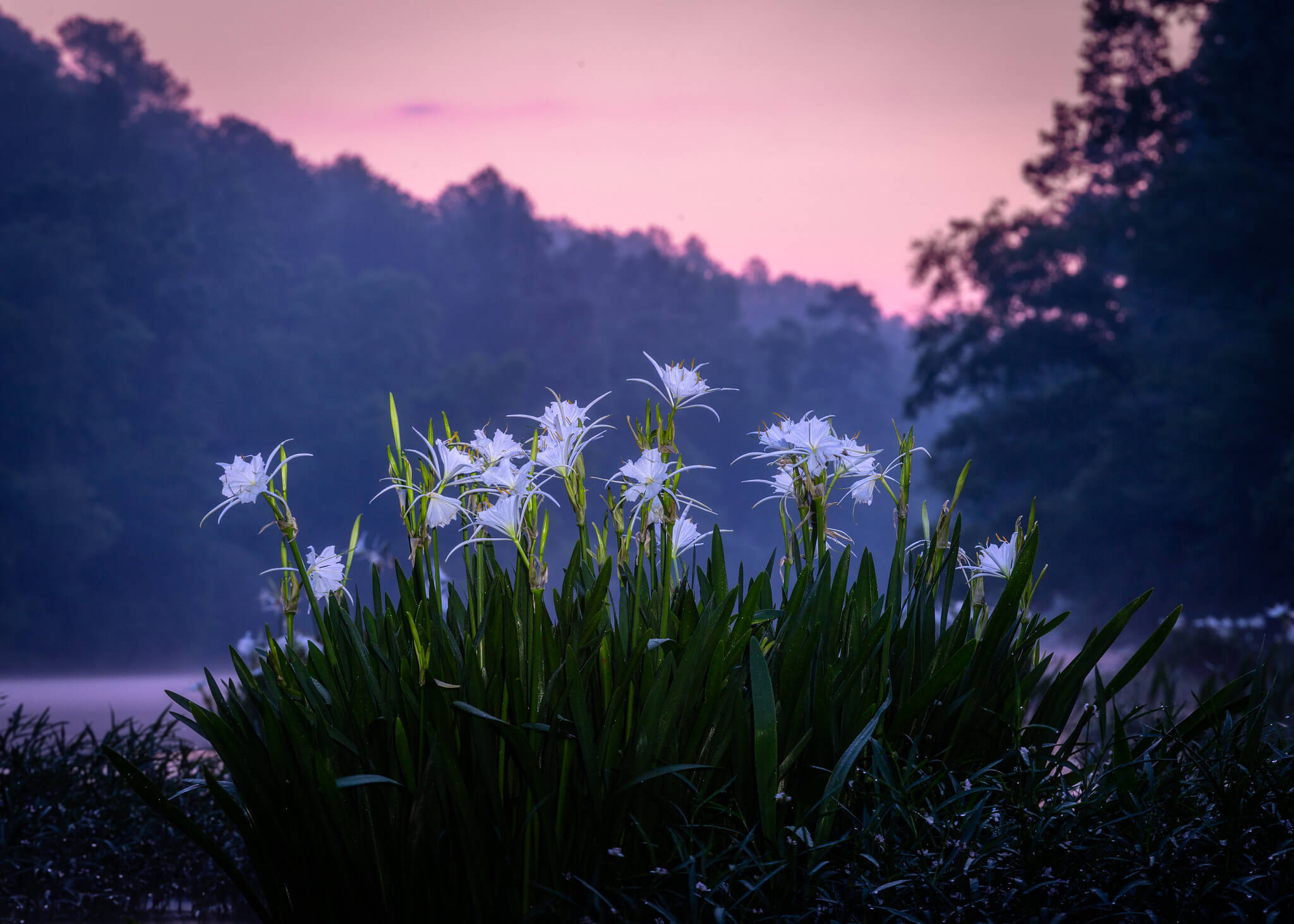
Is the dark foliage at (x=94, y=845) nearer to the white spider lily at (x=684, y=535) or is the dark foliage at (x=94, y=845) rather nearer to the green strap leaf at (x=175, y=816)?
the green strap leaf at (x=175, y=816)

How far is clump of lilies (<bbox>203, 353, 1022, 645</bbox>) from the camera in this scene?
7.55 ft

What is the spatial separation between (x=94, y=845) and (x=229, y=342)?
40255mm

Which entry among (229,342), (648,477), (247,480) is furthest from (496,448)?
(229,342)

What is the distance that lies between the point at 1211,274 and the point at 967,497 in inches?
439

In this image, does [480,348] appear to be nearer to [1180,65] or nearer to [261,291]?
[261,291]

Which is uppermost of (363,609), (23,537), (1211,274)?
(1211,274)

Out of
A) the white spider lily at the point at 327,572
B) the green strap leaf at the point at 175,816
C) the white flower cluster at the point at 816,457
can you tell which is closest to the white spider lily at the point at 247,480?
the white spider lily at the point at 327,572

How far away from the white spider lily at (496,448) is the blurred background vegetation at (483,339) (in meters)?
20.0

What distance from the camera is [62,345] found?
32.5 m

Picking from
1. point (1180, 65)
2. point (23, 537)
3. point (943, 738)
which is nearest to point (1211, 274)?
point (1180, 65)

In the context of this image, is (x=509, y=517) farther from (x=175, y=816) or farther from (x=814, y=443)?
(x=175, y=816)

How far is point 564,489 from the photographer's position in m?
2.33

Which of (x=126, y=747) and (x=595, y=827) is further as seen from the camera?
(x=126, y=747)

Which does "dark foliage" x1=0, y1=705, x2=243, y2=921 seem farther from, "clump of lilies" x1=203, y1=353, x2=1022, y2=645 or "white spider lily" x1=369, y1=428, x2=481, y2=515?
"white spider lily" x1=369, y1=428, x2=481, y2=515
